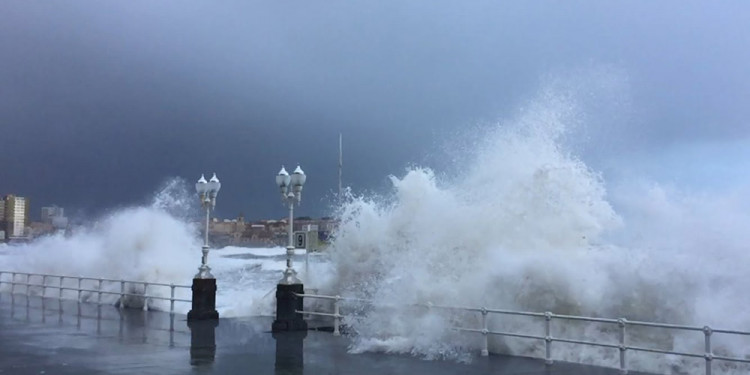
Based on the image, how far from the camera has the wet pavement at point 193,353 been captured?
11.5m

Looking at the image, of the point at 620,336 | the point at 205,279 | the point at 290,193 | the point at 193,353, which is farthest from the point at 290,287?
the point at 620,336

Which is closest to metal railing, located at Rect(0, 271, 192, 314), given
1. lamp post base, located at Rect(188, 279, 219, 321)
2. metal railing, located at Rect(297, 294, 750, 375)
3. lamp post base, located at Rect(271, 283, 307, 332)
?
lamp post base, located at Rect(188, 279, 219, 321)

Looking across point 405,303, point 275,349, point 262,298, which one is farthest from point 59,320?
point 405,303

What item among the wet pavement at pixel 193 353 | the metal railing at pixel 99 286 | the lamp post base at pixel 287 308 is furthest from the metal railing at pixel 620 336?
the metal railing at pixel 99 286

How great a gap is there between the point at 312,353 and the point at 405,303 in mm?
2341

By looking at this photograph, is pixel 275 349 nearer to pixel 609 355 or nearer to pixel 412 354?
pixel 412 354

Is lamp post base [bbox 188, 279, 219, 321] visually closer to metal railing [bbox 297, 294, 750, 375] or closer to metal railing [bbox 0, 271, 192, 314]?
metal railing [bbox 0, 271, 192, 314]

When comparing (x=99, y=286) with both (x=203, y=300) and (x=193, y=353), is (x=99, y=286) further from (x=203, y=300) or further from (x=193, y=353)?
(x=193, y=353)

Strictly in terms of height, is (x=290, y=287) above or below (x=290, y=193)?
below

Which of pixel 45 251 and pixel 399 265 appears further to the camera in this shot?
pixel 45 251

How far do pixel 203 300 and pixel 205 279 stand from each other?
2.50 ft

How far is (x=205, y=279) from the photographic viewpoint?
19297mm

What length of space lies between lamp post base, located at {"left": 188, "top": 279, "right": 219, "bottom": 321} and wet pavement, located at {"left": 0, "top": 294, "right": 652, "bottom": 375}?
0.40 m

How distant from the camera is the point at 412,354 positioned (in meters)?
13.6
